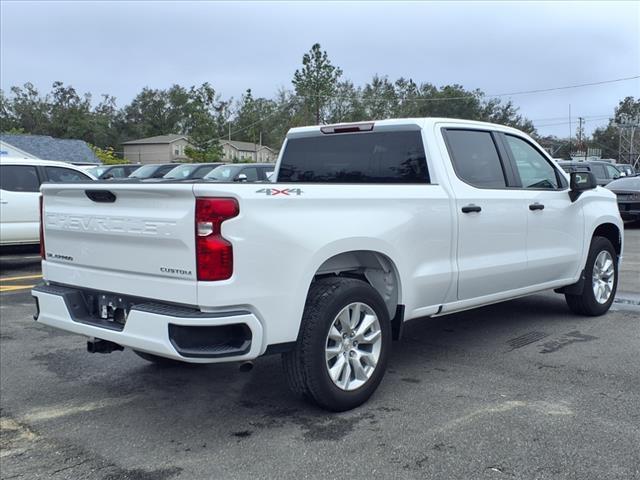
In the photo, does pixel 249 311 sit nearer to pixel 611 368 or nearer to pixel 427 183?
pixel 427 183

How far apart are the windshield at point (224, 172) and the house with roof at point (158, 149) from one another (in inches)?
2688

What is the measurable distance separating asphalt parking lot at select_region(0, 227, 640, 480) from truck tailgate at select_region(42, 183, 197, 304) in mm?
890

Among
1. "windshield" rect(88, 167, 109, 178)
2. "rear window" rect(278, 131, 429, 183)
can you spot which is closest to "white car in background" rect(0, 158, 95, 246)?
"rear window" rect(278, 131, 429, 183)

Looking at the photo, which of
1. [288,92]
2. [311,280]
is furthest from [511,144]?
[288,92]

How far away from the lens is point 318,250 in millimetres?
4051

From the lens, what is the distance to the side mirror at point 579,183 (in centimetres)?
635

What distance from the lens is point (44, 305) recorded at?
4555 mm

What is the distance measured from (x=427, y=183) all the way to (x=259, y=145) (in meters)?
84.6

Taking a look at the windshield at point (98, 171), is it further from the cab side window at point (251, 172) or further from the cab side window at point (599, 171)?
the cab side window at point (599, 171)

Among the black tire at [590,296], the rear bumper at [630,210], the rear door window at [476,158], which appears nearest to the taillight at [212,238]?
the rear door window at [476,158]

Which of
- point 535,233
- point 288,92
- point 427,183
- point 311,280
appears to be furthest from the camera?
point 288,92

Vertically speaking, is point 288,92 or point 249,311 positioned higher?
point 288,92

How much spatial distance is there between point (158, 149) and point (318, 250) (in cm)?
8558

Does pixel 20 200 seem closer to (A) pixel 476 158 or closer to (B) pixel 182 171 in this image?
(A) pixel 476 158
